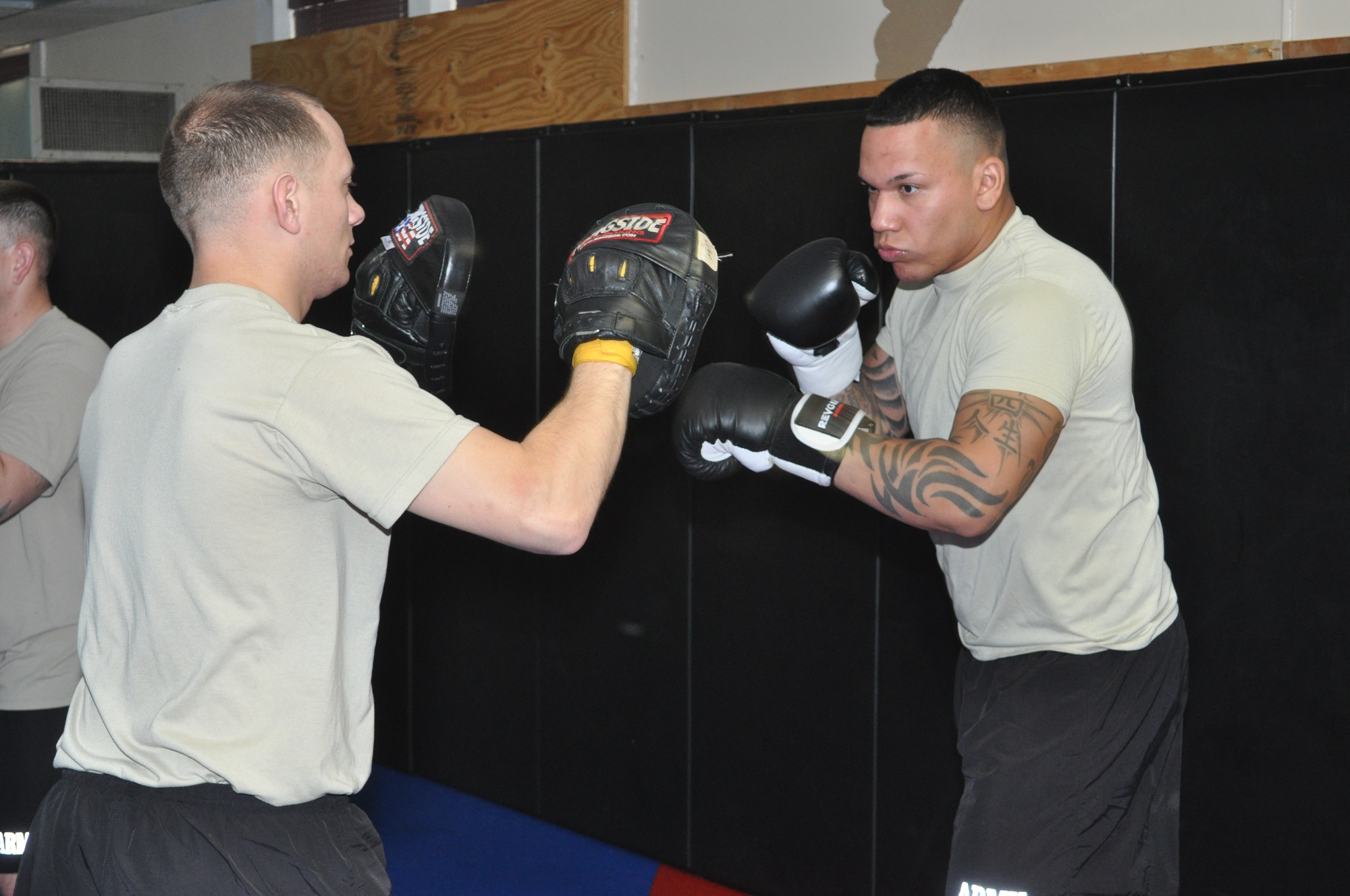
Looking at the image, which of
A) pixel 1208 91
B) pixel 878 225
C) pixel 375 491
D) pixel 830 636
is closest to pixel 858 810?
pixel 830 636

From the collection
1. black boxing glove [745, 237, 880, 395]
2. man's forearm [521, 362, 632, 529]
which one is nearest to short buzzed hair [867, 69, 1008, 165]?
black boxing glove [745, 237, 880, 395]

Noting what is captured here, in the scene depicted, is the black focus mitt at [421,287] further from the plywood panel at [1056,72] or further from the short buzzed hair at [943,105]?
the plywood panel at [1056,72]

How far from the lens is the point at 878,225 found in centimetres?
210

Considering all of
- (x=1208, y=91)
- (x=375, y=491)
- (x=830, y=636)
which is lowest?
(x=830, y=636)

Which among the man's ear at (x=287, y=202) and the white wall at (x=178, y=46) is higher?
the white wall at (x=178, y=46)

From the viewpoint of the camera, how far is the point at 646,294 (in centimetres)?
159

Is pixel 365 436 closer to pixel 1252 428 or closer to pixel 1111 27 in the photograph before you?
pixel 1252 428

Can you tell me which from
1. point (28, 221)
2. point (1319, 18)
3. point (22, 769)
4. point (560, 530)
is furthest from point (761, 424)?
point (28, 221)

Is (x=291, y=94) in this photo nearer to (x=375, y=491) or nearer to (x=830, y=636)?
(x=375, y=491)


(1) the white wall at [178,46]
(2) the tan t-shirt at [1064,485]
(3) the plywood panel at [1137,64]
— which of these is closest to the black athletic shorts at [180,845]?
(2) the tan t-shirt at [1064,485]

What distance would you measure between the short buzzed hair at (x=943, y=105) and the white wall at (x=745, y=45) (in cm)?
93

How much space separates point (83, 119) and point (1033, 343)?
4099mm

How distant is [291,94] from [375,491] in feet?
1.86

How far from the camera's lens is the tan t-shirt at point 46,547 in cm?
243
